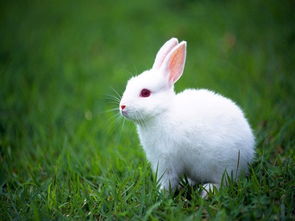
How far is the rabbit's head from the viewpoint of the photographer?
2760mm

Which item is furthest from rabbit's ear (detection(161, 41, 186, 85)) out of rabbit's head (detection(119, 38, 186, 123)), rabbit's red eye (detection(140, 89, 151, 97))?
rabbit's red eye (detection(140, 89, 151, 97))

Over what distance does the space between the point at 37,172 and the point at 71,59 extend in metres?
3.19

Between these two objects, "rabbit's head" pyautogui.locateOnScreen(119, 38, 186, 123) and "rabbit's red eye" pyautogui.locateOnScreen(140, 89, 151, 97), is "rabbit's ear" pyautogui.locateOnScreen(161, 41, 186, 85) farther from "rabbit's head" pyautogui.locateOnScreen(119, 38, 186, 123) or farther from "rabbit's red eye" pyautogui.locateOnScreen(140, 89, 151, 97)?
"rabbit's red eye" pyautogui.locateOnScreen(140, 89, 151, 97)

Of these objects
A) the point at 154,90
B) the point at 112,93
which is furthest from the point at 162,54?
the point at 112,93

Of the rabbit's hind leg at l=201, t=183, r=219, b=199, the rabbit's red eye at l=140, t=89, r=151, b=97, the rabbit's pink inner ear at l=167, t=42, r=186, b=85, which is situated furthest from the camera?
the rabbit's pink inner ear at l=167, t=42, r=186, b=85

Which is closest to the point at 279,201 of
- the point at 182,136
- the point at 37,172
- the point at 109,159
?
the point at 182,136

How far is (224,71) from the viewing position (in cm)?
540

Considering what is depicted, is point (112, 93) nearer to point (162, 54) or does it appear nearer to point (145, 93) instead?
point (162, 54)

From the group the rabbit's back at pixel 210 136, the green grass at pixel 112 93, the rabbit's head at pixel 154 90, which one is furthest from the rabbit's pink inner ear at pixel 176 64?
the green grass at pixel 112 93

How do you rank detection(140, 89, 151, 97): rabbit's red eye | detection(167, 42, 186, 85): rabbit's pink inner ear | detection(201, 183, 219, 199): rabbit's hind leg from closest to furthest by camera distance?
detection(201, 183, 219, 199): rabbit's hind leg
detection(140, 89, 151, 97): rabbit's red eye
detection(167, 42, 186, 85): rabbit's pink inner ear

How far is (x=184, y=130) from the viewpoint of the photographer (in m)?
2.74

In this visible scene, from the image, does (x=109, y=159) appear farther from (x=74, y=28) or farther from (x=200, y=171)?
(x=74, y=28)

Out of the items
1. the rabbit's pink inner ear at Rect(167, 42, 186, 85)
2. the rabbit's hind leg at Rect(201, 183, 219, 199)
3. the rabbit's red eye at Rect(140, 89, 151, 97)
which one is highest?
the rabbit's pink inner ear at Rect(167, 42, 186, 85)

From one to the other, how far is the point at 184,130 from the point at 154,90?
0.38 metres
